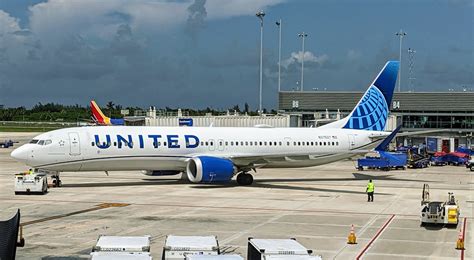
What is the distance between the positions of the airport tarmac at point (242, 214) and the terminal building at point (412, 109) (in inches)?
2057

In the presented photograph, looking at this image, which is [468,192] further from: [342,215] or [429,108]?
[429,108]

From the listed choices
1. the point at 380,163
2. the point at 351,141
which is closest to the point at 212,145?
the point at 351,141

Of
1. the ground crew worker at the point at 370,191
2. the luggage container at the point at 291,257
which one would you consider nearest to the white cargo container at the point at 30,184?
the ground crew worker at the point at 370,191

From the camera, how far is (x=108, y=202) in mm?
35844

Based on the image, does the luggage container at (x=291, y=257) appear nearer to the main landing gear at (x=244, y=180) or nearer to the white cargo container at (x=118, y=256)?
the white cargo container at (x=118, y=256)

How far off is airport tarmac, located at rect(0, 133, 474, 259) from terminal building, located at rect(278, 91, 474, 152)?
171 ft

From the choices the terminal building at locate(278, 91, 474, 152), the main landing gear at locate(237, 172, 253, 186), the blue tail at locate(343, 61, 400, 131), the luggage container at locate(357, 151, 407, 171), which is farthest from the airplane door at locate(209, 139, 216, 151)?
the terminal building at locate(278, 91, 474, 152)

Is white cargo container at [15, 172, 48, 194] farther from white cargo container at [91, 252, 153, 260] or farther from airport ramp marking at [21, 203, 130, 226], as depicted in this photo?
white cargo container at [91, 252, 153, 260]

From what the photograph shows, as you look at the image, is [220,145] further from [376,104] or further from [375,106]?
[376,104]

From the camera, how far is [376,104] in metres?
55.5

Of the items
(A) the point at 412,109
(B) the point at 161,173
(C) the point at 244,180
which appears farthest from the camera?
(A) the point at 412,109

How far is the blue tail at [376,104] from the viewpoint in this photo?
180 feet

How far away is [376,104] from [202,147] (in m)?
17.4

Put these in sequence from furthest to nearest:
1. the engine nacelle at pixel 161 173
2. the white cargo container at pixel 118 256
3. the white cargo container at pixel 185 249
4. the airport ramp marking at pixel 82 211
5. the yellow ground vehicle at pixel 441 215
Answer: the engine nacelle at pixel 161 173 < the airport ramp marking at pixel 82 211 < the yellow ground vehicle at pixel 441 215 < the white cargo container at pixel 185 249 < the white cargo container at pixel 118 256
